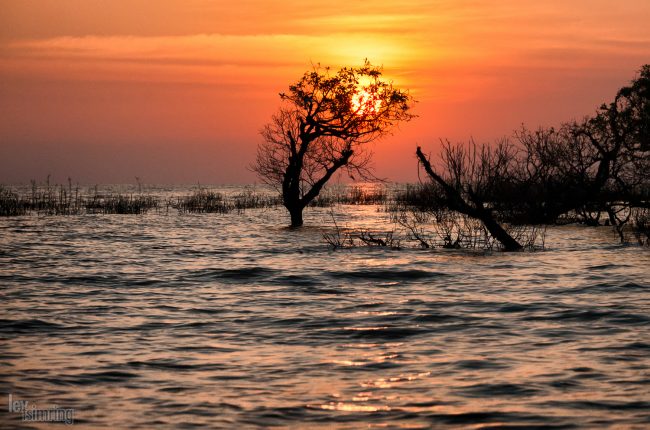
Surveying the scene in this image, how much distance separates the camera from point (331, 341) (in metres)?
11.6

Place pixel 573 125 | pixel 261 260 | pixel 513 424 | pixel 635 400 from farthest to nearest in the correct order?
pixel 573 125
pixel 261 260
pixel 635 400
pixel 513 424

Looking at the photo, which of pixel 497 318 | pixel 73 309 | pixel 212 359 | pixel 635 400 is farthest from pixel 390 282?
pixel 635 400

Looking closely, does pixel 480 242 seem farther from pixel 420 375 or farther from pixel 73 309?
pixel 420 375

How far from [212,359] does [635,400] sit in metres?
5.27

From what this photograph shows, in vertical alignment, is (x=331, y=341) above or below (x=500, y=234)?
below

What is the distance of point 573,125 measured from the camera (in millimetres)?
40000

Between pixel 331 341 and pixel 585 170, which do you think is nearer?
pixel 331 341

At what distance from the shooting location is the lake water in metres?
7.91

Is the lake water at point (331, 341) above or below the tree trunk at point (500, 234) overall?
below

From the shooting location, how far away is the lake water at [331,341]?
7914 millimetres

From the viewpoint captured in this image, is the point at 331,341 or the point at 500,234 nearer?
the point at 331,341

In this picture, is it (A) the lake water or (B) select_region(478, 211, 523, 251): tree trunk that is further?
(B) select_region(478, 211, 523, 251): tree trunk

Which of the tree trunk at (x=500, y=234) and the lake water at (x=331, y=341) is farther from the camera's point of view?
the tree trunk at (x=500, y=234)

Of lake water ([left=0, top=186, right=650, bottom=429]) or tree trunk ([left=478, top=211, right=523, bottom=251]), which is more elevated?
tree trunk ([left=478, top=211, right=523, bottom=251])
